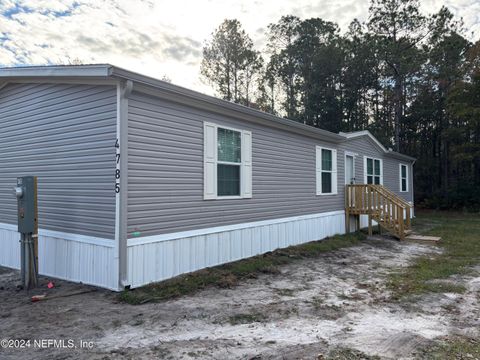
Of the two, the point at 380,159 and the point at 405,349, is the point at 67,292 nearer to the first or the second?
the point at 405,349

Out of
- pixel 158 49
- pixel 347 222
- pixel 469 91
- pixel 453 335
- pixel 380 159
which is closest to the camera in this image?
pixel 453 335

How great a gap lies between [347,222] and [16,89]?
938cm

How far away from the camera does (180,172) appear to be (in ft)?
18.2

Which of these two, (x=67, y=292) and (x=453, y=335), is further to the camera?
(x=67, y=292)

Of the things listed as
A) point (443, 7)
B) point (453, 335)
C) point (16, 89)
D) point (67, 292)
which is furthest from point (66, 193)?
point (443, 7)

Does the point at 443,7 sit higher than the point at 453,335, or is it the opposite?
the point at 443,7

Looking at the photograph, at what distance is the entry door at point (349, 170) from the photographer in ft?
36.2

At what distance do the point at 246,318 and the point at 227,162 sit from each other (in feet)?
10.8

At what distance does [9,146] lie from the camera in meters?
6.61

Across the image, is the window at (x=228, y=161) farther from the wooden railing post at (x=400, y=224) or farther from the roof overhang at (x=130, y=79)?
the wooden railing post at (x=400, y=224)

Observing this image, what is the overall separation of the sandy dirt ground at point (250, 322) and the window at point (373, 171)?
732 centimetres

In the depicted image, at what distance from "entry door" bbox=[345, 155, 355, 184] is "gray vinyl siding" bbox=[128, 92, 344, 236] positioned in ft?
12.6

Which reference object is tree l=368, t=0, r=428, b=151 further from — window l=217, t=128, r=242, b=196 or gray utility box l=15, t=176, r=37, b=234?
gray utility box l=15, t=176, r=37, b=234

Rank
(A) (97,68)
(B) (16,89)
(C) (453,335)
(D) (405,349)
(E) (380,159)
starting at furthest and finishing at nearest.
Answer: (E) (380,159)
(B) (16,89)
(A) (97,68)
(C) (453,335)
(D) (405,349)
